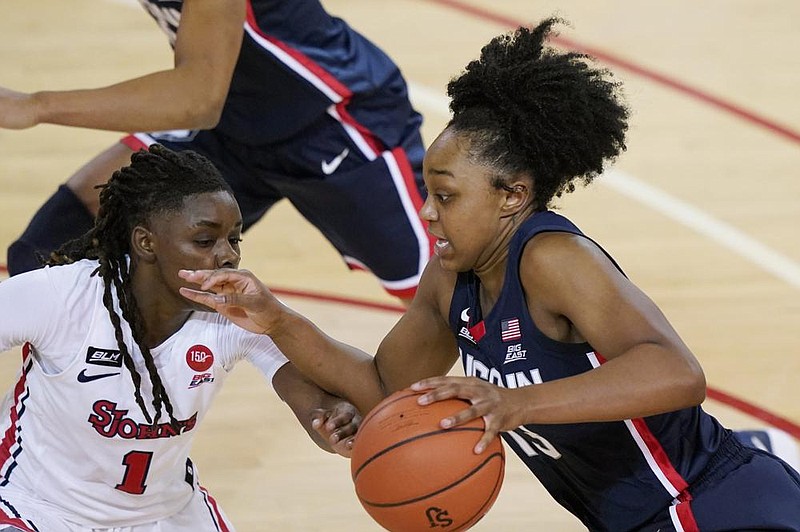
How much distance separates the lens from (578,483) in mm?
3264

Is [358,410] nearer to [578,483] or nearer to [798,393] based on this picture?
[578,483]

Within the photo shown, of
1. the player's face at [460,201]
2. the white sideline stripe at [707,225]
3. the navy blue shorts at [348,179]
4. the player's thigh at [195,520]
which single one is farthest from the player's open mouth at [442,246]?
the white sideline stripe at [707,225]

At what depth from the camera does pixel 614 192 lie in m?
7.03

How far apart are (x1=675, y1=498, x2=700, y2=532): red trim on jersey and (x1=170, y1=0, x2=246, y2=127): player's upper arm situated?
5.51ft

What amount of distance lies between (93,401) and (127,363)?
0.40 feet

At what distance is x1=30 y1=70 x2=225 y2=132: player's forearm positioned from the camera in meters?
3.67

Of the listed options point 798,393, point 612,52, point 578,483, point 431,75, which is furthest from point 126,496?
point 612,52

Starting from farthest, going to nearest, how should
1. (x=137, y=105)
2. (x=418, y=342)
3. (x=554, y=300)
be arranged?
(x=137, y=105) < (x=418, y=342) < (x=554, y=300)

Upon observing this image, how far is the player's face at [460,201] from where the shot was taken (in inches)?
121

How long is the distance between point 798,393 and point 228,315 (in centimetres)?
283

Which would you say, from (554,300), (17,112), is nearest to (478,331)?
(554,300)

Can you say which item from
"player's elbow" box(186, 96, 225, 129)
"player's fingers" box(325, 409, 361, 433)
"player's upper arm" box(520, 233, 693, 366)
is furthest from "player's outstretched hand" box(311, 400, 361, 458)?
"player's elbow" box(186, 96, 225, 129)

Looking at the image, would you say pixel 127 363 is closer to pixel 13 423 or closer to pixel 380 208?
pixel 13 423

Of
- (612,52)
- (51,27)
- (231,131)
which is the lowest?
(51,27)
